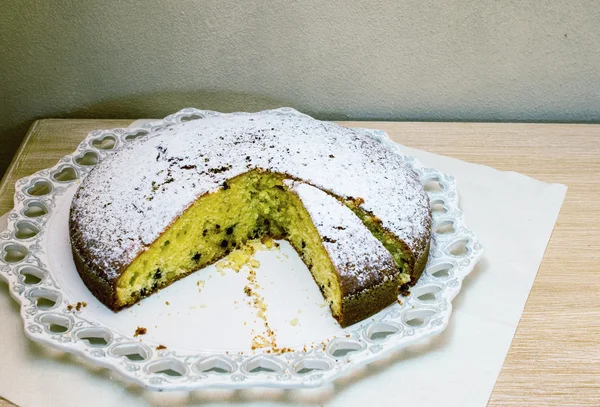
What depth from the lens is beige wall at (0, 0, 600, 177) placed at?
76.0 inches

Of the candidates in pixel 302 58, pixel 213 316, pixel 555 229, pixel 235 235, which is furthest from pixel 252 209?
pixel 555 229

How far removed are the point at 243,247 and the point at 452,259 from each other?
1.85 ft

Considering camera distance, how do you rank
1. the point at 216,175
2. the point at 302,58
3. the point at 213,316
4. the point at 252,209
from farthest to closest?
the point at 302,58 → the point at 252,209 → the point at 216,175 → the point at 213,316

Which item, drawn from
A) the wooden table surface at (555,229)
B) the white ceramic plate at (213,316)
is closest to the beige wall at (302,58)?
the wooden table surface at (555,229)

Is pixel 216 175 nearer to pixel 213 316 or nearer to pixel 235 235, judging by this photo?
pixel 235 235

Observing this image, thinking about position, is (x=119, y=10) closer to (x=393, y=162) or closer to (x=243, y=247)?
(x=243, y=247)

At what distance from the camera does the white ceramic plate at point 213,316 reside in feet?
4.08

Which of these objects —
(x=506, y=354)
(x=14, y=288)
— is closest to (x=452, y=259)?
(x=506, y=354)

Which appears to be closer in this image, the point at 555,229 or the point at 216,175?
the point at 216,175

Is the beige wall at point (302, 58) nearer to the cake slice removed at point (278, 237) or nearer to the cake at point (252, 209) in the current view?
the cake at point (252, 209)

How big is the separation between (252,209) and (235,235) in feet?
0.28

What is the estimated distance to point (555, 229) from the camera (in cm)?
172

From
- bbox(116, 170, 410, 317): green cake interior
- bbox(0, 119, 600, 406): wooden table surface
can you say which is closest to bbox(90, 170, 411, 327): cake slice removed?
bbox(116, 170, 410, 317): green cake interior

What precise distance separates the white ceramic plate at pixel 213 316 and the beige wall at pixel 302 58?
0.48 meters
